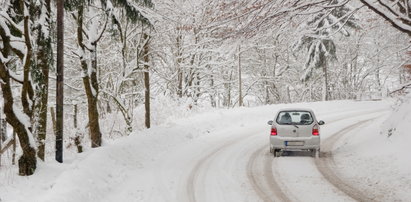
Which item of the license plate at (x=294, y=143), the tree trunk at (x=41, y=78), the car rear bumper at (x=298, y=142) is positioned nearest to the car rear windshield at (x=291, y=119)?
the car rear bumper at (x=298, y=142)

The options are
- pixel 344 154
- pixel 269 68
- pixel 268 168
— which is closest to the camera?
pixel 268 168

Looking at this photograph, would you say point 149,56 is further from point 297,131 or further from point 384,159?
point 384,159

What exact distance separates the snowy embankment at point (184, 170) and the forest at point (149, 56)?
151 cm

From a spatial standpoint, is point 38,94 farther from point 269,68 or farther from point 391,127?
point 269,68

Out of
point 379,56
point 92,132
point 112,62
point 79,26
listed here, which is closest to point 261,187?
point 92,132

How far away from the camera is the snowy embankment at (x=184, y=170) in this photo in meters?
8.41

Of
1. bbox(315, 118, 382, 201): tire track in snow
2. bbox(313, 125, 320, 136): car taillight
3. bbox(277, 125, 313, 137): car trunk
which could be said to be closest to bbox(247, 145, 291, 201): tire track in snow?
bbox(277, 125, 313, 137): car trunk

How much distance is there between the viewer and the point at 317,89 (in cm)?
4725

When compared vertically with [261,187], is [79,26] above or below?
above

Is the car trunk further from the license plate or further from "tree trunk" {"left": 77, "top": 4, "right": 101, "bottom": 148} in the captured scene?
"tree trunk" {"left": 77, "top": 4, "right": 101, "bottom": 148}

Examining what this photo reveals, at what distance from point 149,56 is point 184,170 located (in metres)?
15.6

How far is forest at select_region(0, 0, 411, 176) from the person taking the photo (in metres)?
9.55

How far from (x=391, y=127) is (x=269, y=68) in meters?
29.7

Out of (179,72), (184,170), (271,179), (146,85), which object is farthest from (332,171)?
(179,72)
